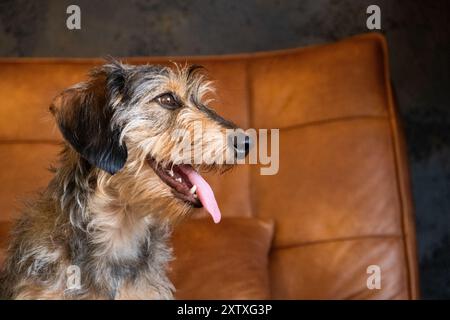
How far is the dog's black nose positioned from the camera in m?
1.64

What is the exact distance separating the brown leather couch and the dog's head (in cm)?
86

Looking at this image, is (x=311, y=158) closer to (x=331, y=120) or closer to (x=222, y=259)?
(x=331, y=120)

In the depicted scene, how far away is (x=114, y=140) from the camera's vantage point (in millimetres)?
1687

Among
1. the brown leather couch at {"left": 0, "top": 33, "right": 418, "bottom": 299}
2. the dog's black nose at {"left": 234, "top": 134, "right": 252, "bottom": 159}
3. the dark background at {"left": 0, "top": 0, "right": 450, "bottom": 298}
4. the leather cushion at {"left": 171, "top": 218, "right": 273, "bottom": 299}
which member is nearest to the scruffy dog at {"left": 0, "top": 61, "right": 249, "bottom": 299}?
the dog's black nose at {"left": 234, "top": 134, "right": 252, "bottom": 159}

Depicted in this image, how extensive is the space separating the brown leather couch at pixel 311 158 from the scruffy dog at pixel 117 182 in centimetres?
82

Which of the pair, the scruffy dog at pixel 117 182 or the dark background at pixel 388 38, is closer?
the scruffy dog at pixel 117 182

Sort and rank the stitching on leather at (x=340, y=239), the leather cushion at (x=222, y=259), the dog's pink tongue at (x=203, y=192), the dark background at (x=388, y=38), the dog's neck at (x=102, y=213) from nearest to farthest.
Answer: the dog's pink tongue at (x=203, y=192) → the dog's neck at (x=102, y=213) → the leather cushion at (x=222, y=259) → the stitching on leather at (x=340, y=239) → the dark background at (x=388, y=38)

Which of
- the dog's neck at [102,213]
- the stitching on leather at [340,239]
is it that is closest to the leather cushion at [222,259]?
the stitching on leather at [340,239]

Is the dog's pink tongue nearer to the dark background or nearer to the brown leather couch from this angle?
the brown leather couch

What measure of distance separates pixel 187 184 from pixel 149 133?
16 cm

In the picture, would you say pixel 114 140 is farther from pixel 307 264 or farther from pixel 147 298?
pixel 307 264

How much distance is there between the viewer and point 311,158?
2.70 metres

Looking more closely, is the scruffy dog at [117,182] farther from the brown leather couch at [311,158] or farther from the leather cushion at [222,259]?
the brown leather couch at [311,158]

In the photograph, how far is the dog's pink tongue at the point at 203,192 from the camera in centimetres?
161
